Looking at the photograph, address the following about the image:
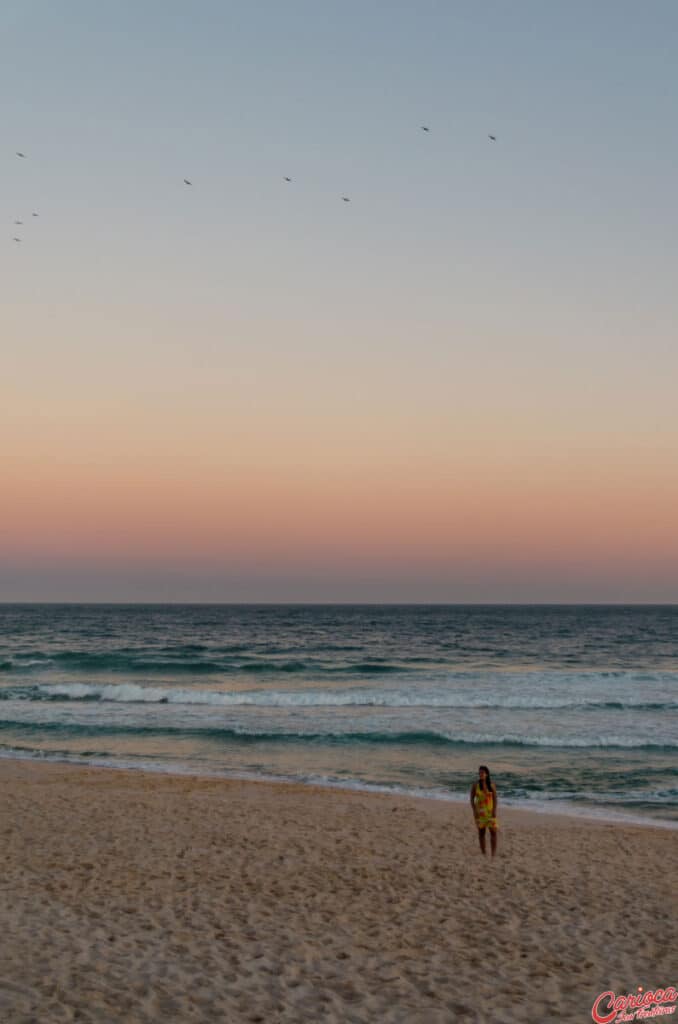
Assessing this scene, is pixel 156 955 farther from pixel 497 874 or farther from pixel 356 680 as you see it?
pixel 356 680

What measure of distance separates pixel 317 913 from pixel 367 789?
1052 centimetres

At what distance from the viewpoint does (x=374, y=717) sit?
33.4 meters

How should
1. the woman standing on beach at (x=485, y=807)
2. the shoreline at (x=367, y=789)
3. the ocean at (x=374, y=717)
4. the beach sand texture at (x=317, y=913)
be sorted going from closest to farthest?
1. the beach sand texture at (x=317, y=913)
2. the woman standing on beach at (x=485, y=807)
3. the shoreline at (x=367, y=789)
4. the ocean at (x=374, y=717)

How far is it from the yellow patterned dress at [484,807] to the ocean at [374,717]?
5.76 metres

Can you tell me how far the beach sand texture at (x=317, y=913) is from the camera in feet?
26.9

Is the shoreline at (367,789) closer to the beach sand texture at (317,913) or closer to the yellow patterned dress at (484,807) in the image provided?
the beach sand texture at (317,913)

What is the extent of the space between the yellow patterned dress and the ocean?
5.76 m

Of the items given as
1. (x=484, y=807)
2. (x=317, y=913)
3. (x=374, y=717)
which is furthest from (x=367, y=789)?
(x=374, y=717)

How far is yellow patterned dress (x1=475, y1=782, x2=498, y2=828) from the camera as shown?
1430 centimetres

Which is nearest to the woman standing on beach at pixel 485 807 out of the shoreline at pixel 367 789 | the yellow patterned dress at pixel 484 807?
the yellow patterned dress at pixel 484 807

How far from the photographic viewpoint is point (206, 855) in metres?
14.1

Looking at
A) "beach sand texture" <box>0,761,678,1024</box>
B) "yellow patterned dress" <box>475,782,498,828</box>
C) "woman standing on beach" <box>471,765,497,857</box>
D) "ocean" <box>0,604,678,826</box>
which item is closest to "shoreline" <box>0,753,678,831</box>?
"ocean" <box>0,604,678,826</box>

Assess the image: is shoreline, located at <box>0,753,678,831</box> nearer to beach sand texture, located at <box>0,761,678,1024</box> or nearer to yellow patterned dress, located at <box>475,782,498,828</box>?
beach sand texture, located at <box>0,761,678,1024</box>

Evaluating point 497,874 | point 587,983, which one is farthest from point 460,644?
point 587,983
